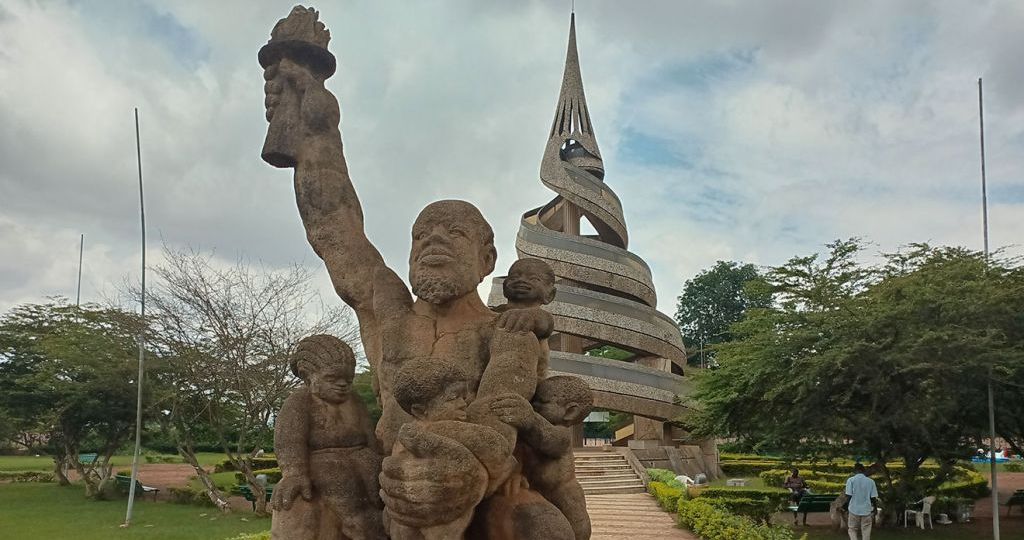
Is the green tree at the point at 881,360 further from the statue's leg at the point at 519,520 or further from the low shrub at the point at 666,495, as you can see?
the statue's leg at the point at 519,520

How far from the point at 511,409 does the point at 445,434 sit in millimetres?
426

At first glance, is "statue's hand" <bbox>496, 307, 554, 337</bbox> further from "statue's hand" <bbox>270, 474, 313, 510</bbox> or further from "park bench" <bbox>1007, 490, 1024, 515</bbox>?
"park bench" <bbox>1007, 490, 1024, 515</bbox>

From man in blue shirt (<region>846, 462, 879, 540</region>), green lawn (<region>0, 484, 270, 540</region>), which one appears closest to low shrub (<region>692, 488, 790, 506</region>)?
man in blue shirt (<region>846, 462, 879, 540</region>)

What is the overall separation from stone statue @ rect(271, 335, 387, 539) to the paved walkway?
8843 mm

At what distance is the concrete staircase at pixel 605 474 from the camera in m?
20.2

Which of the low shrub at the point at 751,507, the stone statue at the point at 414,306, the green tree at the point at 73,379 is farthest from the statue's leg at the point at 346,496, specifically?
the green tree at the point at 73,379

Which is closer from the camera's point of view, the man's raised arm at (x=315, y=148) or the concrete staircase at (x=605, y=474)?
the man's raised arm at (x=315, y=148)

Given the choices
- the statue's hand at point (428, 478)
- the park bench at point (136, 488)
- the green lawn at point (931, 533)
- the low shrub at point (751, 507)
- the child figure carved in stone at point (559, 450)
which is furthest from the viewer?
the park bench at point (136, 488)

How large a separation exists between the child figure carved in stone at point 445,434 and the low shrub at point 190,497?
762 inches

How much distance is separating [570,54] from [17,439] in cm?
2497

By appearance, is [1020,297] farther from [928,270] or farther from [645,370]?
[645,370]

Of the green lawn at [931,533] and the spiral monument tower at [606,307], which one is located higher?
the spiral monument tower at [606,307]

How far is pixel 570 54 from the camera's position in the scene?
31.5m

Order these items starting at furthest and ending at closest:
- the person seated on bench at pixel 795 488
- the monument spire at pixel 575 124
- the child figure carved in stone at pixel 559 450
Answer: the monument spire at pixel 575 124 → the person seated on bench at pixel 795 488 → the child figure carved in stone at pixel 559 450
